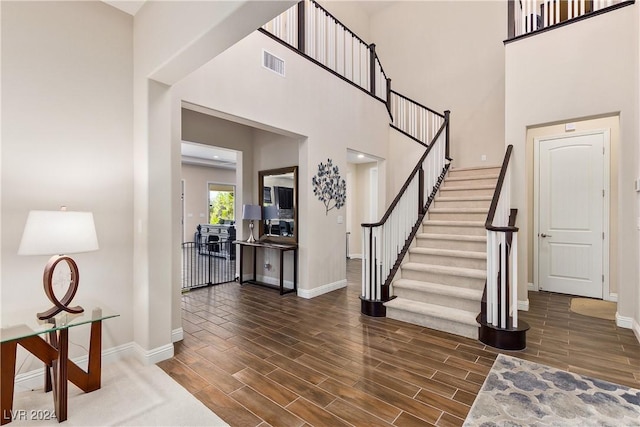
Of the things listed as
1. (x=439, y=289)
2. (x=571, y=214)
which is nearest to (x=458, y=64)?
(x=571, y=214)

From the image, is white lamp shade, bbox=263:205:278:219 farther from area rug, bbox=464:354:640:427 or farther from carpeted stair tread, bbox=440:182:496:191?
area rug, bbox=464:354:640:427

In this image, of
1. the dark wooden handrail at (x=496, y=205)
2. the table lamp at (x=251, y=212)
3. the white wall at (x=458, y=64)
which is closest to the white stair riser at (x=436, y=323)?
the dark wooden handrail at (x=496, y=205)

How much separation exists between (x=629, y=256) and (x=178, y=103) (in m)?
5.10

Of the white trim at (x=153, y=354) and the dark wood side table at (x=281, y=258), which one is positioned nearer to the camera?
the white trim at (x=153, y=354)

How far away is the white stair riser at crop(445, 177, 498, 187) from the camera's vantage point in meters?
5.17

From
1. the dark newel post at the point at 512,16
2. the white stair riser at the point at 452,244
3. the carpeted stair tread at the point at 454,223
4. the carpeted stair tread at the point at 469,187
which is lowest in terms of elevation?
the white stair riser at the point at 452,244

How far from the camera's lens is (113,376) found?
7.98 ft

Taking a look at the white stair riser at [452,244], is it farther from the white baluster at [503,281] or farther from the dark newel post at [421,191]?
the white baluster at [503,281]

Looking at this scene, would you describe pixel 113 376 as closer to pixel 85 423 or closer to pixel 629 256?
pixel 85 423

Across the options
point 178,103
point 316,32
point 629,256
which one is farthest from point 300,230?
point 629,256

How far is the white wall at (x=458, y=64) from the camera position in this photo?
668 centimetres

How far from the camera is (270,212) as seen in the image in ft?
17.4

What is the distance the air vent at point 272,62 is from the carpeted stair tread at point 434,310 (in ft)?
11.0

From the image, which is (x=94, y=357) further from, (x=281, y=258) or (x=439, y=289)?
(x=439, y=289)
